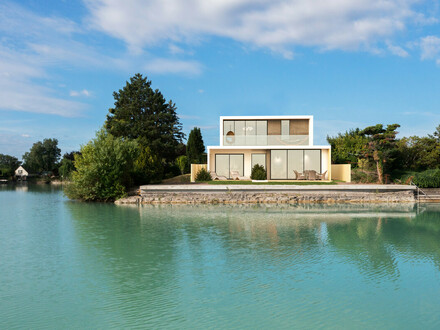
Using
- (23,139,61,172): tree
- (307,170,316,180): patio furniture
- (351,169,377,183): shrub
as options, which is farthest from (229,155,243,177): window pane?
(23,139,61,172): tree

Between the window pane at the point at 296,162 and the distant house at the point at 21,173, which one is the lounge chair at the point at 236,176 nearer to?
the window pane at the point at 296,162

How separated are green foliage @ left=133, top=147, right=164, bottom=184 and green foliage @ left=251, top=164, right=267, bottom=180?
7991mm

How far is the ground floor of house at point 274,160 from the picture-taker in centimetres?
3103

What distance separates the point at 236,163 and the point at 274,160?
3185 millimetres

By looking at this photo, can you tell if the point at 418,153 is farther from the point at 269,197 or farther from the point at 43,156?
the point at 43,156

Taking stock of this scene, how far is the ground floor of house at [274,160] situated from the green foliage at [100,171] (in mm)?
8345

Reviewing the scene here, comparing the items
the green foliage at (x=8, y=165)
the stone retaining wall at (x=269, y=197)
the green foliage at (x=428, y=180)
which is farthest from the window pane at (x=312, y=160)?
the green foliage at (x=8, y=165)

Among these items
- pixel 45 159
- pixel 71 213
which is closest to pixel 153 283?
pixel 71 213

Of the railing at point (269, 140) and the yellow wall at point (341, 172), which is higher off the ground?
the railing at point (269, 140)

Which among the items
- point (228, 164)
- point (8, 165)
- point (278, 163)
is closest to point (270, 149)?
point (278, 163)

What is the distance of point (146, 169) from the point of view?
3106 centimetres

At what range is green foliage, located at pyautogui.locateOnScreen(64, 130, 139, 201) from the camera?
25484mm

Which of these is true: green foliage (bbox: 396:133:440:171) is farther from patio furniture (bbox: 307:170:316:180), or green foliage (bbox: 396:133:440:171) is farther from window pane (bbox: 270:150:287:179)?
window pane (bbox: 270:150:287:179)

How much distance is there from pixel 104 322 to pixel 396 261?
753 centimetres
